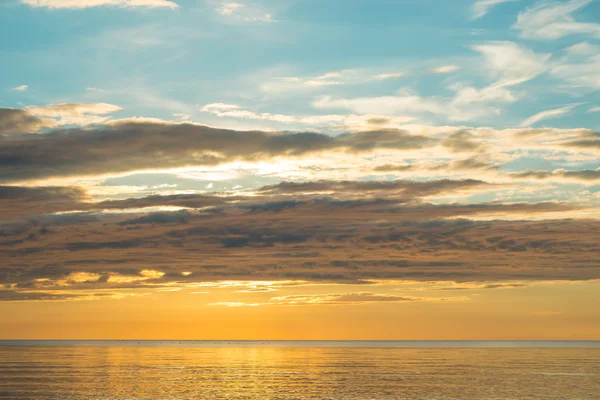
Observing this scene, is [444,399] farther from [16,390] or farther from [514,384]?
[16,390]

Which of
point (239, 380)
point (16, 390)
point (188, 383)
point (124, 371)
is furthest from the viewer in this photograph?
point (124, 371)

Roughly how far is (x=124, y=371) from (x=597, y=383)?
84.5 meters

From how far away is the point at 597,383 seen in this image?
329 ft

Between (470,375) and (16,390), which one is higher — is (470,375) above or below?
below

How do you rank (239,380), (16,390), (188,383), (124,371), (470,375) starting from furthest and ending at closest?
1. (124,371)
2. (470,375)
3. (239,380)
4. (188,383)
5. (16,390)

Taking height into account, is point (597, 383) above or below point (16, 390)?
below

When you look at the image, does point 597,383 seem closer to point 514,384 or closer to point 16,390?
point 514,384

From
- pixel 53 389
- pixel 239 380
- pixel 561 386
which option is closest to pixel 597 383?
pixel 561 386

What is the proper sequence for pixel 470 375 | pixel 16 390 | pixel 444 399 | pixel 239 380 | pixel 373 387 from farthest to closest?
pixel 470 375, pixel 239 380, pixel 373 387, pixel 16 390, pixel 444 399

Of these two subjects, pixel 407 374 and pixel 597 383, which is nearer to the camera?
pixel 597 383

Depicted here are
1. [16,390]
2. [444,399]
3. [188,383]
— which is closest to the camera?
[444,399]

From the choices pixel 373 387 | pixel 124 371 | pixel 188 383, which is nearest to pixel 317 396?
pixel 373 387

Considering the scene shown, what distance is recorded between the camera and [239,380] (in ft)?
364

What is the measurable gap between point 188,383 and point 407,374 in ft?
134
